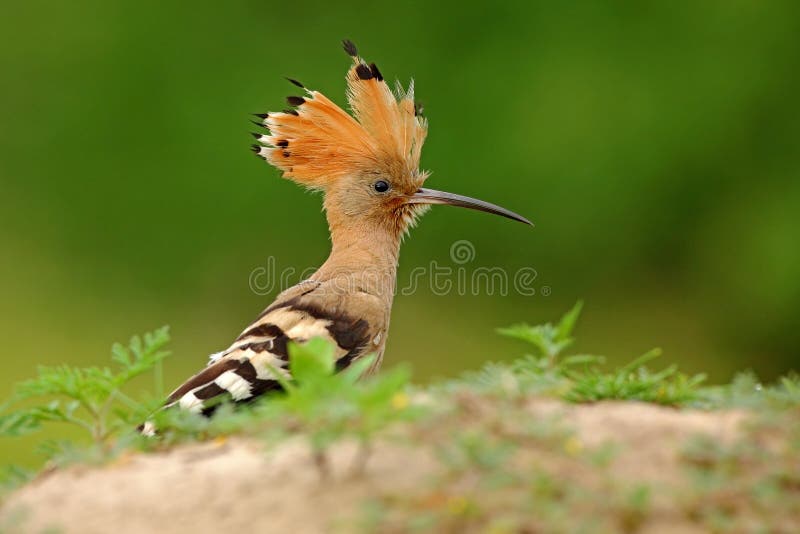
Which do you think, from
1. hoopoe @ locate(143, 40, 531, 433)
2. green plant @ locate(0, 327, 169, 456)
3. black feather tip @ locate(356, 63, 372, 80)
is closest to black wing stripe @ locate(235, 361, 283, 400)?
hoopoe @ locate(143, 40, 531, 433)

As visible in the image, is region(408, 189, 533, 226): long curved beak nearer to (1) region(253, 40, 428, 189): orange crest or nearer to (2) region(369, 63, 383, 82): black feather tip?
(1) region(253, 40, 428, 189): orange crest

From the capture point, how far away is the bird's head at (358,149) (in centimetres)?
347

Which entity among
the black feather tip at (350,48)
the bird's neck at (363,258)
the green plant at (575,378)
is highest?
the black feather tip at (350,48)

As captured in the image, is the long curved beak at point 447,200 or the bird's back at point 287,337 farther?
the long curved beak at point 447,200

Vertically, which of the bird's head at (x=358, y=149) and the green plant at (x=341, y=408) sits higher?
the bird's head at (x=358, y=149)

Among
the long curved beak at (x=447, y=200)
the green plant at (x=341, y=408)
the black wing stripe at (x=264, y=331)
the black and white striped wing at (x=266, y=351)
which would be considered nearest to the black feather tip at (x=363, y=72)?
the long curved beak at (x=447, y=200)

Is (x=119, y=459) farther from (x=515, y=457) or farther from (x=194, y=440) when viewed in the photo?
(x=515, y=457)

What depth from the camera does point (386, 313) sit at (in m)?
3.24

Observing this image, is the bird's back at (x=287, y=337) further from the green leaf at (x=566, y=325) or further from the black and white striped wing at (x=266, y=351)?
the green leaf at (x=566, y=325)

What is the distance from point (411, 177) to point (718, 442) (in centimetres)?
220

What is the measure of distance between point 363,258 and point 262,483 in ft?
6.38

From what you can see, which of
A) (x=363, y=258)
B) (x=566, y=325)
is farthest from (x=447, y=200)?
(x=566, y=325)

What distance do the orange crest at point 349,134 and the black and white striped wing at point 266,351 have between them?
579mm

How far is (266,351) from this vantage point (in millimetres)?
2826
